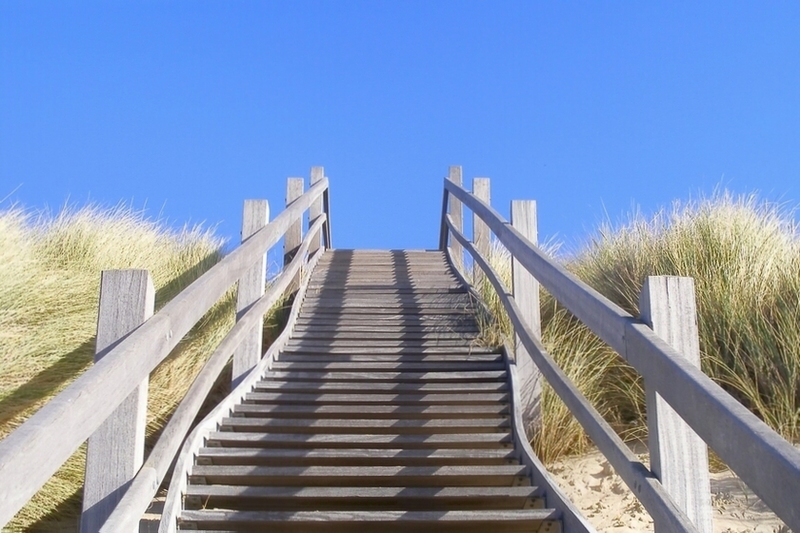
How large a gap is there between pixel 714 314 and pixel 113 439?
139 inches

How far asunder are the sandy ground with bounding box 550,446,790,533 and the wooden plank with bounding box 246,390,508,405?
1.60 ft

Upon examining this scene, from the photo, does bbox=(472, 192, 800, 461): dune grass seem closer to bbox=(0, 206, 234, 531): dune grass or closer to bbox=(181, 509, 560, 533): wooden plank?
bbox=(181, 509, 560, 533): wooden plank

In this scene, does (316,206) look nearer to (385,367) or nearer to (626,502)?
(385,367)

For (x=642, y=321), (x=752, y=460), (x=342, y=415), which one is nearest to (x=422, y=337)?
(x=342, y=415)

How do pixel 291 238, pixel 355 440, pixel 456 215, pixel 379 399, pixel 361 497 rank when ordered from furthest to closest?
pixel 456 215 → pixel 291 238 → pixel 379 399 → pixel 355 440 → pixel 361 497

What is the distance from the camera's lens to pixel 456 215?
28.6ft

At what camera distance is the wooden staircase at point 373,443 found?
2.87 meters

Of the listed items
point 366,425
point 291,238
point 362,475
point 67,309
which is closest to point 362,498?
point 362,475

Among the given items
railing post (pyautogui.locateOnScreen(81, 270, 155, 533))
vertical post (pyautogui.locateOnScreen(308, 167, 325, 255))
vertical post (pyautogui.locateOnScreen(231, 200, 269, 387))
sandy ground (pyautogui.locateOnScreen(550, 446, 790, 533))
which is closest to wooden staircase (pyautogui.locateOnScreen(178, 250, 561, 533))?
vertical post (pyautogui.locateOnScreen(231, 200, 269, 387))

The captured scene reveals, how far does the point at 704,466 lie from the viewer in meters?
1.97

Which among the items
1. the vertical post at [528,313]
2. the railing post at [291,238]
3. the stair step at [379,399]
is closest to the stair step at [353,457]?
the stair step at [379,399]

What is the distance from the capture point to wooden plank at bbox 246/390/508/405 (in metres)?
4.02

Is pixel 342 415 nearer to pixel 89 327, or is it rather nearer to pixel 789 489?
pixel 89 327

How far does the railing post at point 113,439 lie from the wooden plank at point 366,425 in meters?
1.59
